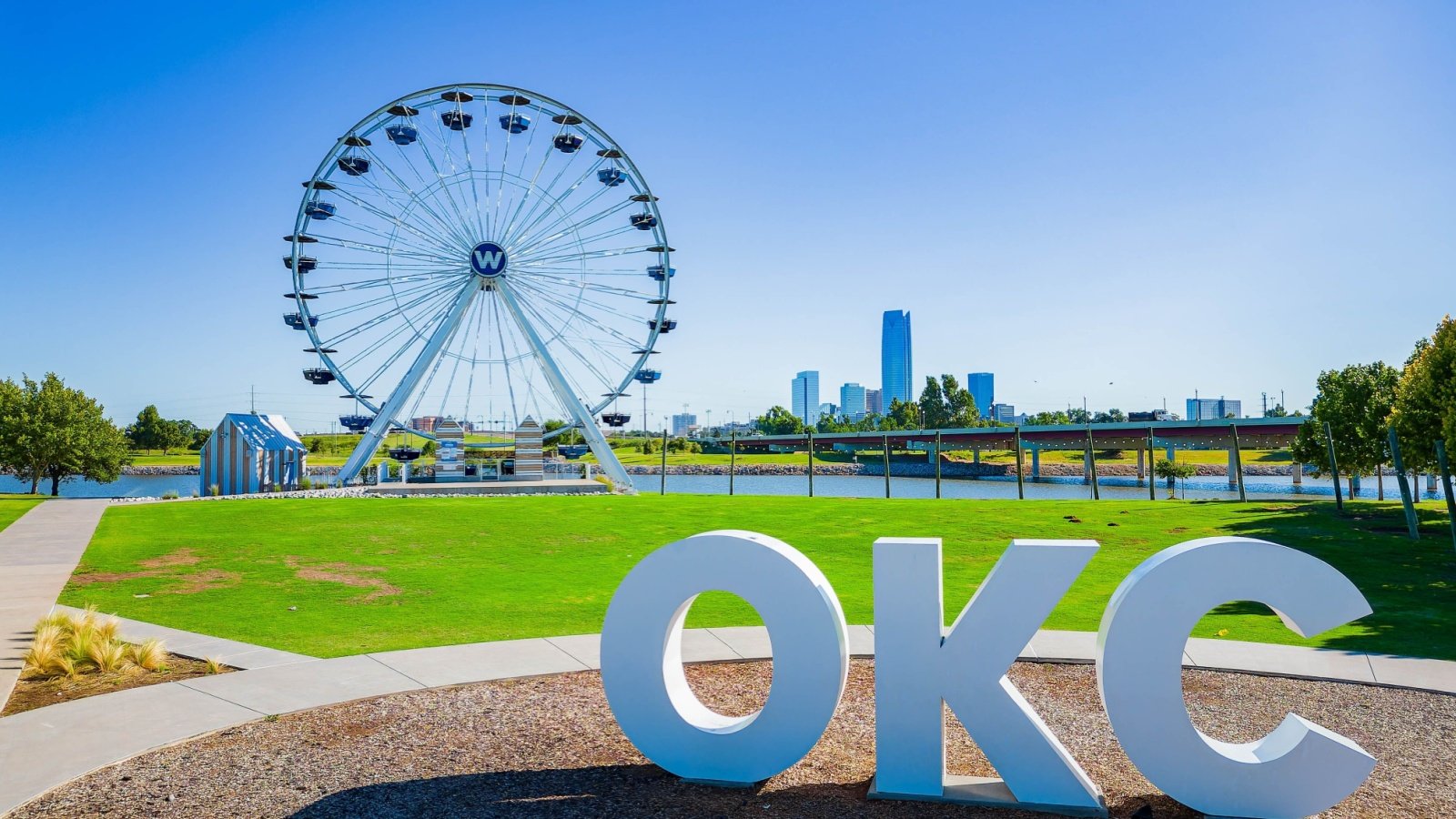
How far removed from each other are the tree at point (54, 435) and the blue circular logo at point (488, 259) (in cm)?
1898

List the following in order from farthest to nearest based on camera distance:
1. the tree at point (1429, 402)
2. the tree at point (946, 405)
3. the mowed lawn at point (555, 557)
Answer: the tree at point (946, 405), the tree at point (1429, 402), the mowed lawn at point (555, 557)

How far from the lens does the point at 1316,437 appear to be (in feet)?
104

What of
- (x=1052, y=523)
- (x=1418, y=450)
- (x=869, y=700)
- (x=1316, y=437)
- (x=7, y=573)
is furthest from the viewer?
(x=1316, y=437)

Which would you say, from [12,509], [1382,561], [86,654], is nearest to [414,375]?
[12,509]

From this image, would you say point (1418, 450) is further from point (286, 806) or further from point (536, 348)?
point (536, 348)

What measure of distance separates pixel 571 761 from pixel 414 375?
34253 millimetres

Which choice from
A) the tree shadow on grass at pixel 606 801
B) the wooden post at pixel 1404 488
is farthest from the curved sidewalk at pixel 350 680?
the wooden post at pixel 1404 488

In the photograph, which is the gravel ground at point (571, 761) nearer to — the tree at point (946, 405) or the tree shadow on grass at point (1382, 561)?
the tree shadow on grass at point (1382, 561)

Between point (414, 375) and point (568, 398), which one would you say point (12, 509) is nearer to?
point (414, 375)

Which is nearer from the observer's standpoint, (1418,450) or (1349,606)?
(1349,606)

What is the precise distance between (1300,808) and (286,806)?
260 inches

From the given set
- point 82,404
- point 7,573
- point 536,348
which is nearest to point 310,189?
point 536,348

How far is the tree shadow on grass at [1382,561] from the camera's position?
1064cm

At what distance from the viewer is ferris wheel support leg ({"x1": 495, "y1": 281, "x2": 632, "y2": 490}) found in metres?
38.9
